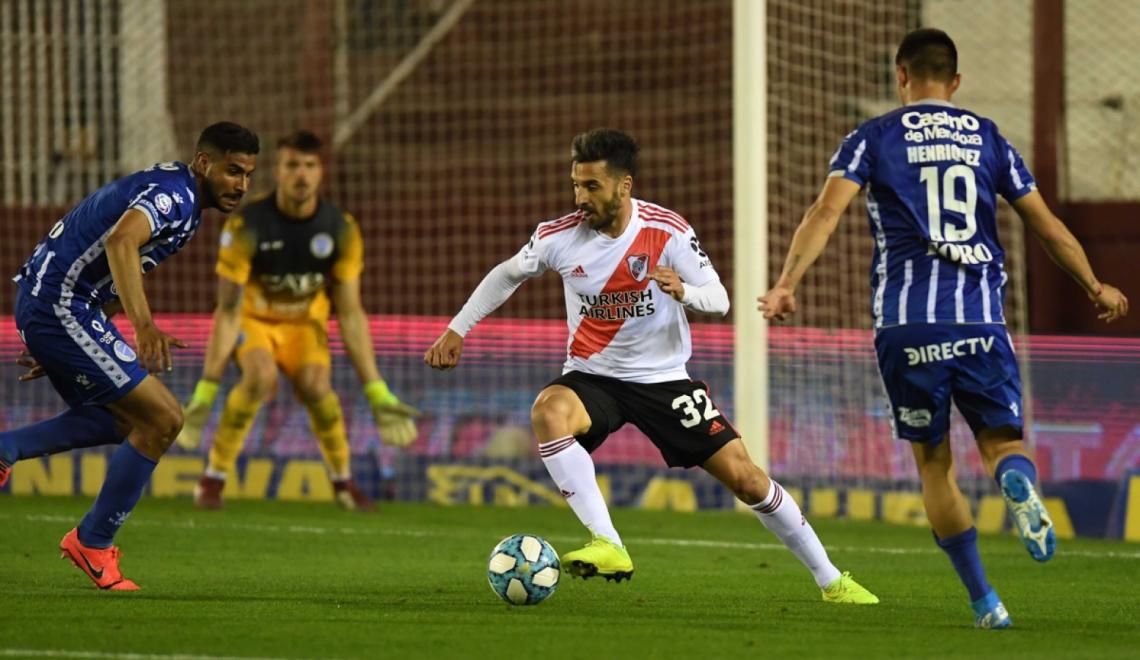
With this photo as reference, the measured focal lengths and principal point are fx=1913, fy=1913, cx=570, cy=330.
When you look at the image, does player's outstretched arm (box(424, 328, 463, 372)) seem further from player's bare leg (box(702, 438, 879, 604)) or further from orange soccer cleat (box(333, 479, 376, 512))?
orange soccer cleat (box(333, 479, 376, 512))

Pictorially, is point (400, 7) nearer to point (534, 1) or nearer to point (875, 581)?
point (534, 1)

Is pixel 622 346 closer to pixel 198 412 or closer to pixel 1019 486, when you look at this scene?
pixel 1019 486

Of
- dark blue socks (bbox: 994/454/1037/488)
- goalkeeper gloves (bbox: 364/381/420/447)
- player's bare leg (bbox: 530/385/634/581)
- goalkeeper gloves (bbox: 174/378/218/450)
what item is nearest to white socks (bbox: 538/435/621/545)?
player's bare leg (bbox: 530/385/634/581)

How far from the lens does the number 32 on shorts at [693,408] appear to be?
723 cm

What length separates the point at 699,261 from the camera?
23.9ft

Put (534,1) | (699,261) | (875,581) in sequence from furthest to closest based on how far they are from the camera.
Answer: (534,1) → (875,581) → (699,261)

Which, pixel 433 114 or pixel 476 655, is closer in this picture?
pixel 476 655

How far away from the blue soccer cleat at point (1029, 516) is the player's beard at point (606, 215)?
2077 millimetres

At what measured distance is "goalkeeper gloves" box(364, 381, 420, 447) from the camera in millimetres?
11438

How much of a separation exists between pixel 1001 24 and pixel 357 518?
6.86 m

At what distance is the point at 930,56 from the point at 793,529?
1.93m

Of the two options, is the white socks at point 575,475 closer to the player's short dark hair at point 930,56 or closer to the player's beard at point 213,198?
the player's beard at point 213,198

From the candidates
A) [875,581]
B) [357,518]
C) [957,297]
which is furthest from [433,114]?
[957,297]

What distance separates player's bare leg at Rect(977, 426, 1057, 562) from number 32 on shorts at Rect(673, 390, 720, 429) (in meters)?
1.39
